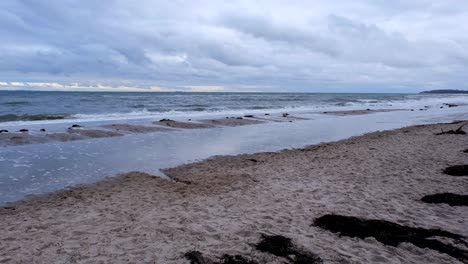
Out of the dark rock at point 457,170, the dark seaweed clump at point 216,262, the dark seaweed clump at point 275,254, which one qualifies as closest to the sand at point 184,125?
the dark rock at point 457,170

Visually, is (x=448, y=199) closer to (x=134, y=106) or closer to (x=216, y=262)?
(x=216, y=262)

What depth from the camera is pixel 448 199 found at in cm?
752

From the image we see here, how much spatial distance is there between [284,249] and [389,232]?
1.90 m

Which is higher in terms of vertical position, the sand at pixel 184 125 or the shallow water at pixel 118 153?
the sand at pixel 184 125

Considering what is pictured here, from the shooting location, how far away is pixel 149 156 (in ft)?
45.6

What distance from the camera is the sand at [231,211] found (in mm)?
5316

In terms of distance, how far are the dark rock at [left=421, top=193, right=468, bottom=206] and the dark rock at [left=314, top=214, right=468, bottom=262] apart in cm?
182

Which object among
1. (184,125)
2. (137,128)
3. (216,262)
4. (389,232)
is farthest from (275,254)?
(184,125)

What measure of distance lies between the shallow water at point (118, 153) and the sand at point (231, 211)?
42.5 inches

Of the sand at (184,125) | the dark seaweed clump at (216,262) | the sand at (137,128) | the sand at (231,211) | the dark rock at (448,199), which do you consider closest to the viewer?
the dark seaweed clump at (216,262)

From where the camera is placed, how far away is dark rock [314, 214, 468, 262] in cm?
534

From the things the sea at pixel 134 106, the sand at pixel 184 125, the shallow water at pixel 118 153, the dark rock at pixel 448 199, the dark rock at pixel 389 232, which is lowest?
the shallow water at pixel 118 153

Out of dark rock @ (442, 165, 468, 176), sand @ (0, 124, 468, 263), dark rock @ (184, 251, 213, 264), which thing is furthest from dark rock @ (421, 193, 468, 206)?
dark rock @ (184, 251, 213, 264)

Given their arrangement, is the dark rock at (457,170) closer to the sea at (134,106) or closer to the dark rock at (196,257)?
the dark rock at (196,257)
